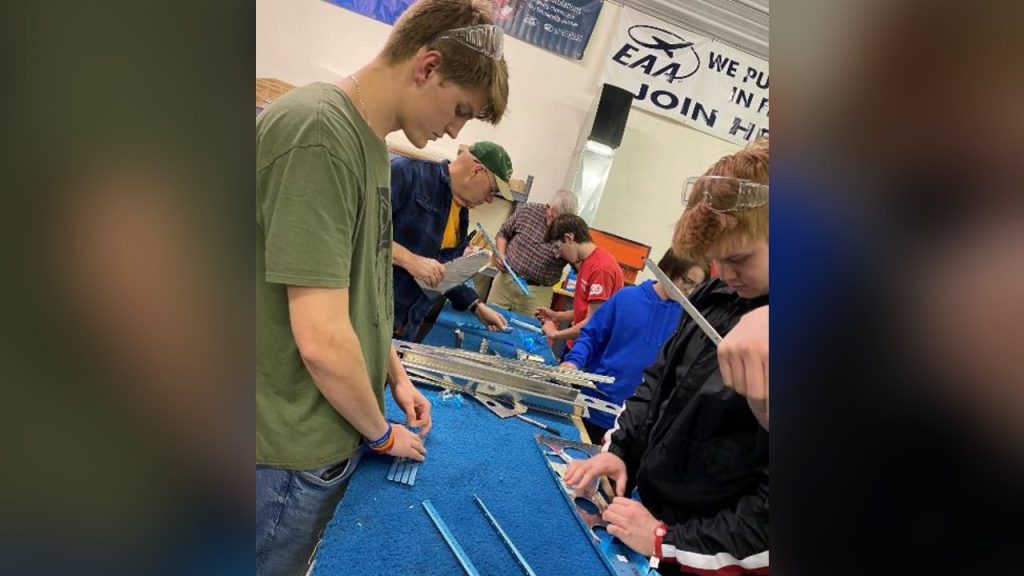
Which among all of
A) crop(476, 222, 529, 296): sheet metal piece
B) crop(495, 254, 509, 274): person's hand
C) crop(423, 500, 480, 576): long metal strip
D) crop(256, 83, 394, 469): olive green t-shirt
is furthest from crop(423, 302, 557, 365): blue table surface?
crop(256, 83, 394, 469): olive green t-shirt

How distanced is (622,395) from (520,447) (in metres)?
0.86

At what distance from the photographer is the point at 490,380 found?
154cm

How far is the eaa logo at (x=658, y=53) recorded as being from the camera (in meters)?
5.12

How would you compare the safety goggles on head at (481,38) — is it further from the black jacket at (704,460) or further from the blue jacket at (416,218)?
the blue jacket at (416,218)

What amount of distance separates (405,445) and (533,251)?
9.41 ft

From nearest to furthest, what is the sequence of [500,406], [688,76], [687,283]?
[500,406]
[687,283]
[688,76]

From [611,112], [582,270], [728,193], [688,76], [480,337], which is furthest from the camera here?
[688,76]

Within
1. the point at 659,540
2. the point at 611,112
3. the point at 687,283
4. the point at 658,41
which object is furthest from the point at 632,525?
the point at 658,41

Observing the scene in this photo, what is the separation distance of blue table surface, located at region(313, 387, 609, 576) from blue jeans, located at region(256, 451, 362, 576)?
0.16 ft

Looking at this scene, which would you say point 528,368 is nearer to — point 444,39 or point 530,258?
point 444,39

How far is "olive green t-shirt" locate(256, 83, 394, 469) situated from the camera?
1.92 feet

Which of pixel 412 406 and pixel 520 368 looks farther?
pixel 520 368
